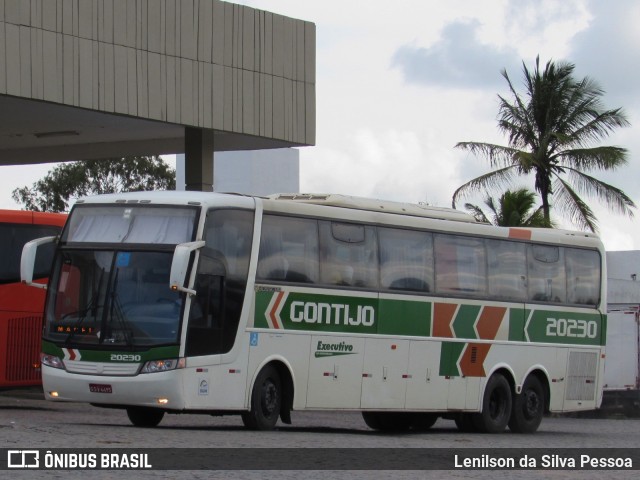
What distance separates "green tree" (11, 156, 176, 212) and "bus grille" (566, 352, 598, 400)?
157ft

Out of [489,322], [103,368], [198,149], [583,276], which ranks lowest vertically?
[103,368]

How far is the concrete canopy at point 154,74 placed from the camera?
85.5 feet

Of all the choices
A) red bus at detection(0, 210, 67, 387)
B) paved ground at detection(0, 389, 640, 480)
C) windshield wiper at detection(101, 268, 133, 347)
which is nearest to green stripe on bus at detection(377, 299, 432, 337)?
paved ground at detection(0, 389, 640, 480)

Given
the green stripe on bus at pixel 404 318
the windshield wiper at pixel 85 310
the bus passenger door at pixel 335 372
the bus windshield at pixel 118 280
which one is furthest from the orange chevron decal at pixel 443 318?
the windshield wiper at pixel 85 310

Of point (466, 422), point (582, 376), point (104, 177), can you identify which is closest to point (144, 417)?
point (466, 422)

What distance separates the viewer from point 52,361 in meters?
18.1

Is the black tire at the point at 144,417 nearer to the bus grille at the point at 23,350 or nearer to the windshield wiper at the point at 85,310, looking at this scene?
the windshield wiper at the point at 85,310

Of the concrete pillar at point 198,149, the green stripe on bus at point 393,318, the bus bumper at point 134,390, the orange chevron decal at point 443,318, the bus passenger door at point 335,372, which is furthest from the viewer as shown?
the concrete pillar at point 198,149

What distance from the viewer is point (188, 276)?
1750 centimetres

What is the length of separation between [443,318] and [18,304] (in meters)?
6.62

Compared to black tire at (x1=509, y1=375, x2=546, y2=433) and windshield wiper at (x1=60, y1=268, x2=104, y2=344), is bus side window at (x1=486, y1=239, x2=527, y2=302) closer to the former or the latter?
black tire at (x1=509, y1=375, x2=546, y2=433)

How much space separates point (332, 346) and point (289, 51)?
12535 millimetres

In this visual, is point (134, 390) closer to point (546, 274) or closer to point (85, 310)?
point (85, 310)

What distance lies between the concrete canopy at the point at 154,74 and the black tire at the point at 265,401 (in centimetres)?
915
